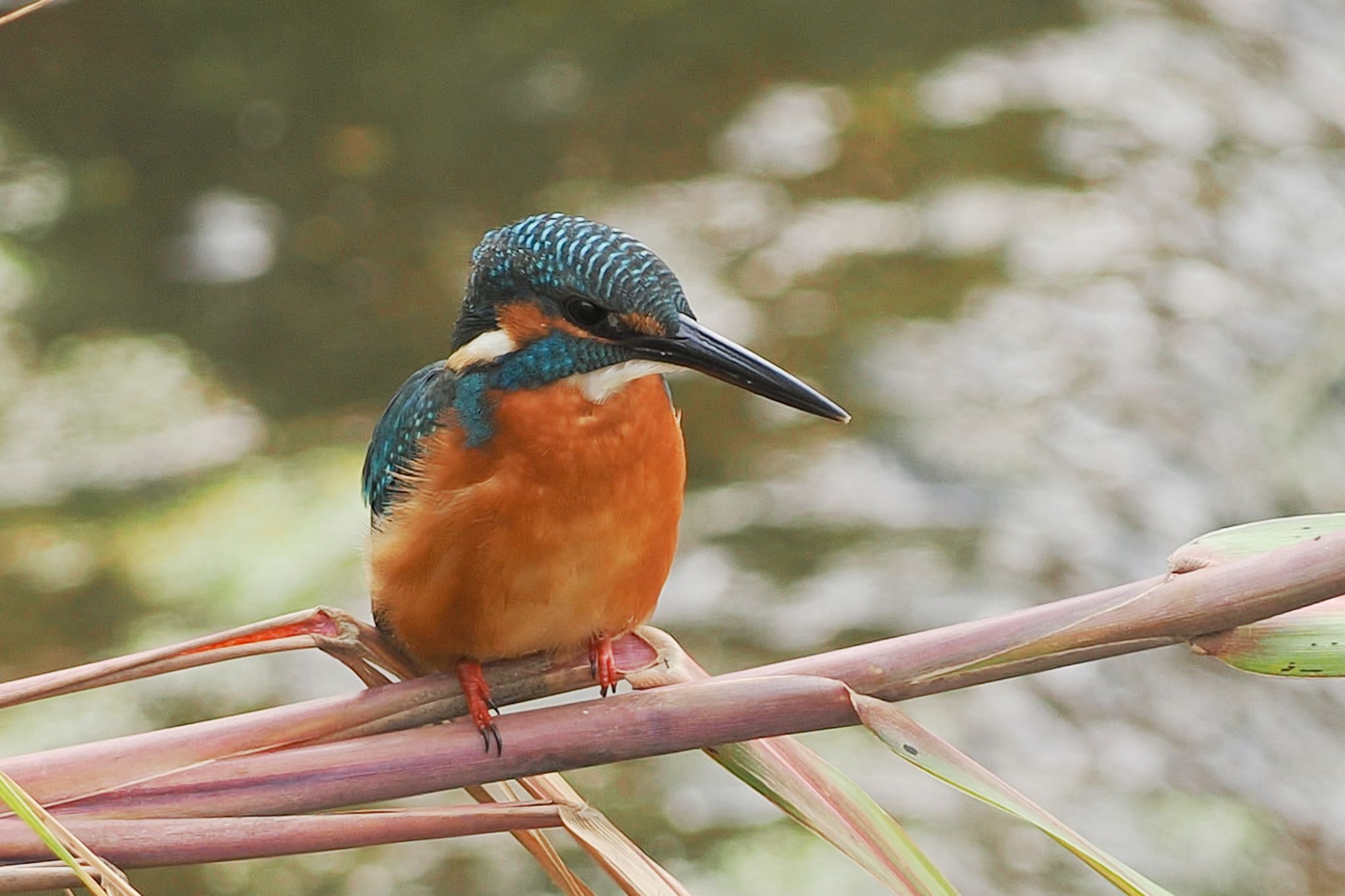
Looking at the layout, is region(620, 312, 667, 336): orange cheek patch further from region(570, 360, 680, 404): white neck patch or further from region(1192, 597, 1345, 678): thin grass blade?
region(1192, 597, 1345, 678): thin grass blade

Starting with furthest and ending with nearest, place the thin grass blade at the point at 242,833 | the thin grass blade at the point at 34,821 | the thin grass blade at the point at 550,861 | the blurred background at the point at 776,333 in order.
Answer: the blurred background at the point at 776,333
the thin grass blade at the point at 550,861
the thin grass blade at the point at 242,833
the thin grass blade at the point at 34,821

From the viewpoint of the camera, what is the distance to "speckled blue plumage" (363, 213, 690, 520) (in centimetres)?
112

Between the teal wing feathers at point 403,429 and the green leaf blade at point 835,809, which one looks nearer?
the green leaf blade at point 835,809

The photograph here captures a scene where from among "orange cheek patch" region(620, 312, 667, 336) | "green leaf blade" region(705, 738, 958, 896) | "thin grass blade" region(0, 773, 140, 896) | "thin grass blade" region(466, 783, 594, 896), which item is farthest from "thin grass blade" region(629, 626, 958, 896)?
"thin grass blade" region(0, 773, 140, 896)

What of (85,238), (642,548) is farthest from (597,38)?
(642,548)

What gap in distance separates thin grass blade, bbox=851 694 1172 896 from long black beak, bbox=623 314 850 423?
0.25m

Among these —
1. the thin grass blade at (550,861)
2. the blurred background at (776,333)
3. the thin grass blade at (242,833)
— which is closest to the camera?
the thin grass blade at (242,833)

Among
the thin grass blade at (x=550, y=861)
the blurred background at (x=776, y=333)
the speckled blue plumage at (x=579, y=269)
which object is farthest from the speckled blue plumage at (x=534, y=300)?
the blurred background at (x=776, y=333)

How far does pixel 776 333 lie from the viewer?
327 cm

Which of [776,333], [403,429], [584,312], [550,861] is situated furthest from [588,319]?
[776,333]

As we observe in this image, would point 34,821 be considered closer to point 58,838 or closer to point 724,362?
point 58,838

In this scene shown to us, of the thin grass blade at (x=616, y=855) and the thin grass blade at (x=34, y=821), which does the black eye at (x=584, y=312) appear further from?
the thin grass blade at (x=34, y=821)

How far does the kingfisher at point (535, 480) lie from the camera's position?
117 cm

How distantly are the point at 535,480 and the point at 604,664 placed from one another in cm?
15
